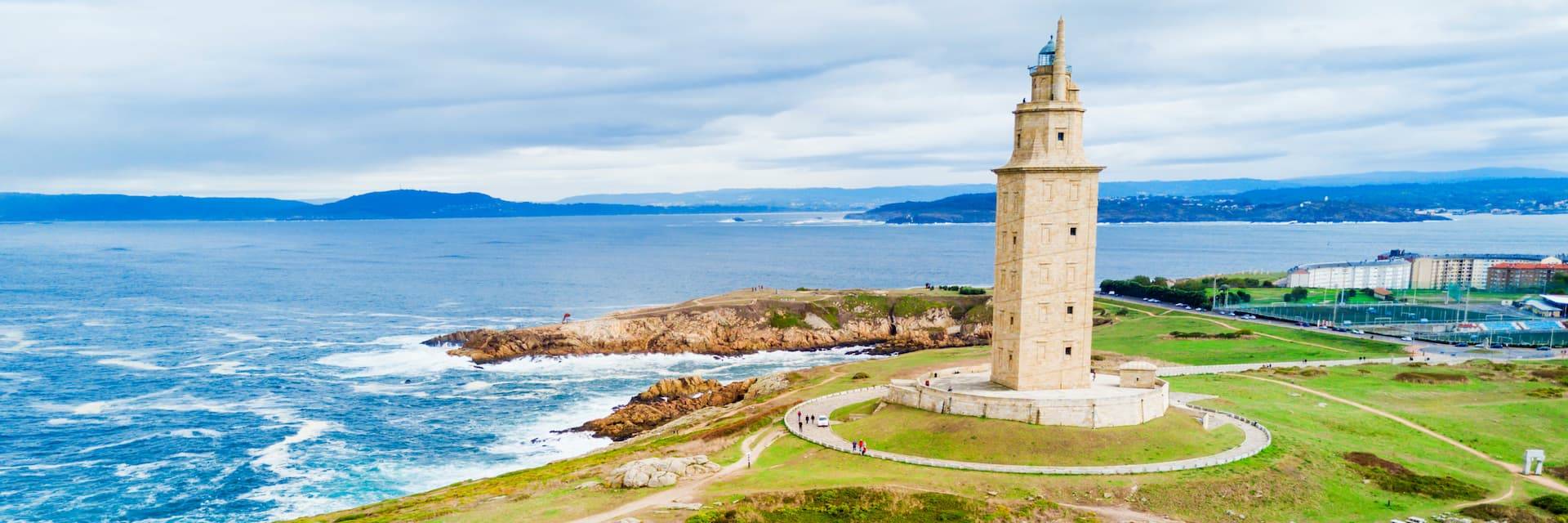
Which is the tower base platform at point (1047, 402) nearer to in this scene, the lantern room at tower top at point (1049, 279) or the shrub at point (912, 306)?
the lantern room at tower top at point (1049, 279)

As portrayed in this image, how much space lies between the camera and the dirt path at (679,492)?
37.1m

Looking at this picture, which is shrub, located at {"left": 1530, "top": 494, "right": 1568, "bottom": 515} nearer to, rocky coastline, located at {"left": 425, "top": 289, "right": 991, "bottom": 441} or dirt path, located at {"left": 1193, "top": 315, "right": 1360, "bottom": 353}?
dirt path, located at {"left": 1193, "top": 315, "right": 1360, "bottom": 353}

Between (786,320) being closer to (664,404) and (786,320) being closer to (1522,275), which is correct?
(664,404)

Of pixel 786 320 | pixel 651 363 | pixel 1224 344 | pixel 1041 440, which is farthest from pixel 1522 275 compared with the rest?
pixel 1041 440

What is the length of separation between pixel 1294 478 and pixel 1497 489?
906cm

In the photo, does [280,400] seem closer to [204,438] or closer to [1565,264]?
→ [204,438]

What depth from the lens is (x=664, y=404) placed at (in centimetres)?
7850

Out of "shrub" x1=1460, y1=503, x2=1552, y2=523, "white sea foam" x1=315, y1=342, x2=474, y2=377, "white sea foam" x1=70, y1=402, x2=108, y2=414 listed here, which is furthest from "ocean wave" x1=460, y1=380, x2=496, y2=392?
"shrub" x1=1460, y1=503, x2=1552, y2=523

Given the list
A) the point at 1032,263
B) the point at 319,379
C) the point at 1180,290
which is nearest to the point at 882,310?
the point at 1180,290

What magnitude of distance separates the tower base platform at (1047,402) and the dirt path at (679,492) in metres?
8.90

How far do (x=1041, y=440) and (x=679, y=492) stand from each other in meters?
17.2

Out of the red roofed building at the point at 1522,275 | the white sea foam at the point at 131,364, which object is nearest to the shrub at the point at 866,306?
the white sea foam at the point at 131,364

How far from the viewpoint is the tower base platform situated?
4612 cm

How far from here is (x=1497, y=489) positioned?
40969 millimetres
